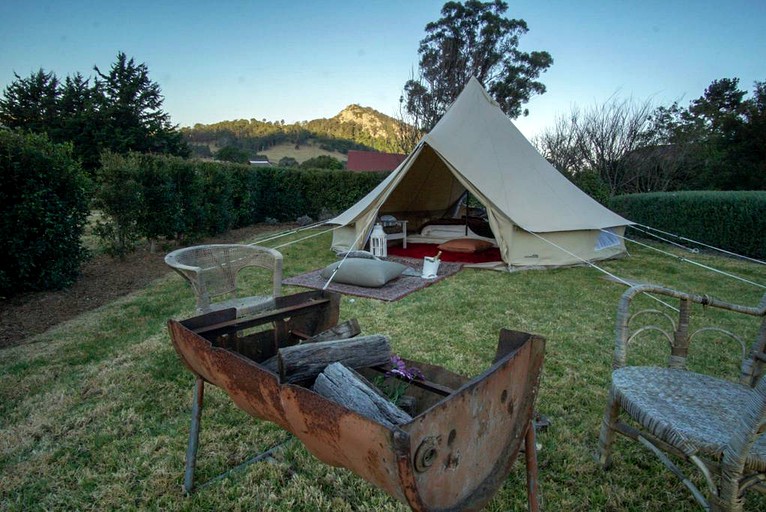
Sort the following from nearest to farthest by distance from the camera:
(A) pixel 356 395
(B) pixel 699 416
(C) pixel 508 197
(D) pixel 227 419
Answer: (A) pixel 356 395
(B) pixel 699 416
(D) pixel 227 419
(C) pixel 508 197

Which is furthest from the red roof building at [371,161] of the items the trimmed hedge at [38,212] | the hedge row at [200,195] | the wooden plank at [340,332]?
the wooden plank at [340,332]

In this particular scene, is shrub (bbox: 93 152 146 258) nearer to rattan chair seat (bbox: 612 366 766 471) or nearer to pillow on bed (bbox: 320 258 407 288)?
pillow on bed (bbox: 320 258 407 288)

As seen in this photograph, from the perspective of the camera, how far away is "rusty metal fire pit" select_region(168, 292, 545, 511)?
0.73 meters

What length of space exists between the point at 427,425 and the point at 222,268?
2.19 metres

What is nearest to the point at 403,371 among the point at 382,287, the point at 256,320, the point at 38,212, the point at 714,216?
the point at 256,320

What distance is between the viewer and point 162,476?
1464 mm

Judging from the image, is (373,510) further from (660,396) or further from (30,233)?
(30,233)

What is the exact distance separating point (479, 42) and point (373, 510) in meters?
18.4

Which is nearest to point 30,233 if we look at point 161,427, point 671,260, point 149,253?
point 149,253

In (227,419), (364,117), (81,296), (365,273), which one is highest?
(364,117)

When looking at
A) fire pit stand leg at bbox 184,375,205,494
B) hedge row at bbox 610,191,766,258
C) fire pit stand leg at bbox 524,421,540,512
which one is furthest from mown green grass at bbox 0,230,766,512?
hedge row at bbox 610,191,766,258

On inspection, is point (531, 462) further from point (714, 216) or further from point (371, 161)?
point (371, 161)

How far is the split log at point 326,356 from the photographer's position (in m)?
1.13

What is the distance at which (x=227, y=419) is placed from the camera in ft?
6.00
